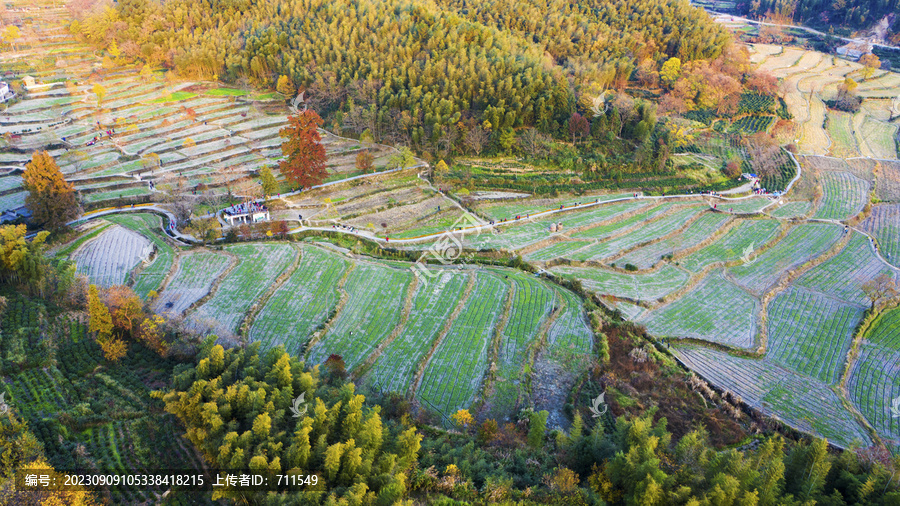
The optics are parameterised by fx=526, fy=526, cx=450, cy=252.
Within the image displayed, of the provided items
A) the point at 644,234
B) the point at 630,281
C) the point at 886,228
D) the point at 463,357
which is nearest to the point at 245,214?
the point at 463,357

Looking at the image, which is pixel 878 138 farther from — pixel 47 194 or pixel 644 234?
pixel 47 194

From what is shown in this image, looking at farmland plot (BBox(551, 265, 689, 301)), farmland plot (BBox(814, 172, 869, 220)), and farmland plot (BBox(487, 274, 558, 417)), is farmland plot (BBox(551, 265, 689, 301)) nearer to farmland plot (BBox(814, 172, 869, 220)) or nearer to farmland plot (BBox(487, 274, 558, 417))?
farmland plot (BBox(487, 274, 558, 417))

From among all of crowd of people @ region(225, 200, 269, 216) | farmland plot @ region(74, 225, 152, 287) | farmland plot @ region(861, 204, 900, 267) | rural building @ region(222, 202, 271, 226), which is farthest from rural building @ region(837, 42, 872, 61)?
farmland plot @ region(74, 225, 152, 287)

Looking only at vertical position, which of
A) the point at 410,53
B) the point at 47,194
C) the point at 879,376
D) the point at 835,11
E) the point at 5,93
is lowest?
the point at 879,376

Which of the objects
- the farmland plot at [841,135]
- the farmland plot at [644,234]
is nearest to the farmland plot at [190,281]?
the farmland plot at [644,234]

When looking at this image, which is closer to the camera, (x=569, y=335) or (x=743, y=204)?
(x=569, y=335)

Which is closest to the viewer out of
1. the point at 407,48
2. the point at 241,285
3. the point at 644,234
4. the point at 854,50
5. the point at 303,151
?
the point at 241,285

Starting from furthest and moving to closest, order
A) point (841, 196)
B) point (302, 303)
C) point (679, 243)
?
point (841, 196) → point (679, 243) → point (302, 303)

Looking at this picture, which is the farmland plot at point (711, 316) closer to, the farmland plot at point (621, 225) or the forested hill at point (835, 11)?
the farmland plot at point (621, 225)
